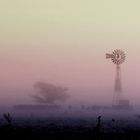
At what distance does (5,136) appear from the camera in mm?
66250

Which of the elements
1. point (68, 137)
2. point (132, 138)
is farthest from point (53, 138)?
point (132, 138)

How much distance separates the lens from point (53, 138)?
67000 mm

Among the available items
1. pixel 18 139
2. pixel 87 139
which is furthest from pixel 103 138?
pixel 18 139

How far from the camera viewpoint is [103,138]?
66062 millimetres

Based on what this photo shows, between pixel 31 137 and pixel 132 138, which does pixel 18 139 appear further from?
pixel 132 138

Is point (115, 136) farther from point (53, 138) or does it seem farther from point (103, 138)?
point (53, 138)

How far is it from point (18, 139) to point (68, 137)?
261 inches

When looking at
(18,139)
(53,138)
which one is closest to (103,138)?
(53,138)

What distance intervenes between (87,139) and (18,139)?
886 cm

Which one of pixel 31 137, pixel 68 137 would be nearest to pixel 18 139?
pixel 31 137

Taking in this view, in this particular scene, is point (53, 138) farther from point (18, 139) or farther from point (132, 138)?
point (132, 138)

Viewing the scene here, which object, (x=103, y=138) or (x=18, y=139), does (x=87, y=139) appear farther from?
(x=18, y=139)

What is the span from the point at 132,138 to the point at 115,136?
8.63ft

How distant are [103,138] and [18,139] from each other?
35.6 feet
